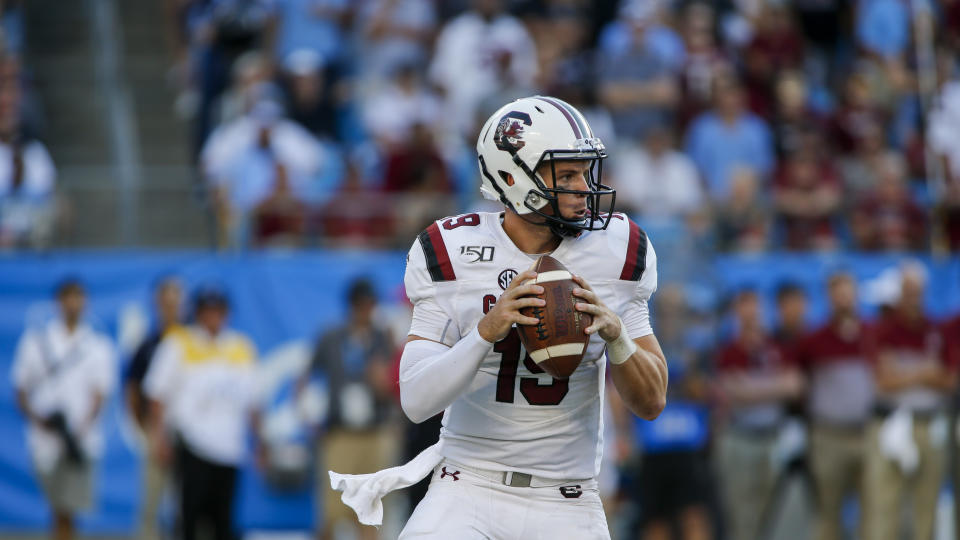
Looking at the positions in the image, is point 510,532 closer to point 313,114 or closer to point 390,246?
point 390,246

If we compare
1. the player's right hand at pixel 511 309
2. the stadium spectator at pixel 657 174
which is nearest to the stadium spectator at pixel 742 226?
the stadium spectator at pixel 657 174

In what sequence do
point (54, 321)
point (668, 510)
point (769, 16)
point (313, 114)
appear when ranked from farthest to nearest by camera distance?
point (769, 16), point (313, 114), point (54, 321), point (668, 510)

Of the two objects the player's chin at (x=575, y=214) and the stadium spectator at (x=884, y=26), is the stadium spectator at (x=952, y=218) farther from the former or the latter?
the player's chin at (x=575, y=214)

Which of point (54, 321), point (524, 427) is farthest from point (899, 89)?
point (524, 427)

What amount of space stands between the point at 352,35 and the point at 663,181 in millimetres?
3513

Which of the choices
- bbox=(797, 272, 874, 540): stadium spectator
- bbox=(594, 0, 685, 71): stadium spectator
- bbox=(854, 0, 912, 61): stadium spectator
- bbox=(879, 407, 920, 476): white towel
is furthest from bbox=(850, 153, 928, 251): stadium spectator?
bbox=(854, 0, 912, 61): stadium spectator

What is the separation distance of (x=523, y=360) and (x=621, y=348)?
340 millimetres

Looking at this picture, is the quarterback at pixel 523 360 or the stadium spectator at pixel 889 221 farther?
the stadium spectator at pixel 889 221

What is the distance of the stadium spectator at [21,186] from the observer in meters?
11.5

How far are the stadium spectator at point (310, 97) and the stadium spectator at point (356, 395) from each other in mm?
3158

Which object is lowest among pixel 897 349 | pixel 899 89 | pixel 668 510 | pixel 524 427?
pixel 668 510

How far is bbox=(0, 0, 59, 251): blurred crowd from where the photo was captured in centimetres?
1150

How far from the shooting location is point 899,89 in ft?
43.6

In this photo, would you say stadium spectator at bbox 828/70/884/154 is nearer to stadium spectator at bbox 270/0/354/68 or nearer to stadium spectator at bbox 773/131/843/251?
stadium spectator at bbox 773/131/843/251
